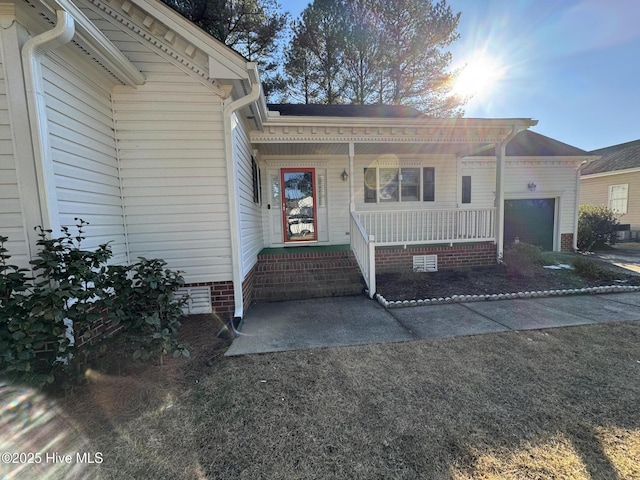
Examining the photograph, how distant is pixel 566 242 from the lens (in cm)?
930

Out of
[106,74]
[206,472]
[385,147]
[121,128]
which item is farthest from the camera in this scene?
[385,147]

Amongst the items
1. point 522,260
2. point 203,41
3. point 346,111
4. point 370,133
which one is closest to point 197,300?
point 203,41

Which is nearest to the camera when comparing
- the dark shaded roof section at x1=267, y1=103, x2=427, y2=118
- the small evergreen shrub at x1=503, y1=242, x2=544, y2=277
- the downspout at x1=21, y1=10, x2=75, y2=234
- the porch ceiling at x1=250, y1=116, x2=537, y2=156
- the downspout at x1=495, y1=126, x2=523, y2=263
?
the downspout at x1=21, y1=10, x2=75, y2=234

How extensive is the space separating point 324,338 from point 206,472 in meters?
1.94

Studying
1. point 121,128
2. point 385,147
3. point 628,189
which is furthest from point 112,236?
point 628,189

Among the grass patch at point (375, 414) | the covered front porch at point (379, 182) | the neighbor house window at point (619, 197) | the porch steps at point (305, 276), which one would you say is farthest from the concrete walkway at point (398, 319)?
the neighbor house window at point (619, 197)

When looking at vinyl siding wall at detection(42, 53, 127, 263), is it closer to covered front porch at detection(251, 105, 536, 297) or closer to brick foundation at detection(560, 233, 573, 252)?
covered front porch at detection(251, 105, 536, 297)

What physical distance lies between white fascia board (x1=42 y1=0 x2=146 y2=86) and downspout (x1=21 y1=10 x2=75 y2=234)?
79 mm

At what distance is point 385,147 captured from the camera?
6.88 meters

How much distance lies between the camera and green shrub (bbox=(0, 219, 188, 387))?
196cm

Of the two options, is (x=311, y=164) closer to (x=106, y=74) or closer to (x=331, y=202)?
(x=331, y=202)

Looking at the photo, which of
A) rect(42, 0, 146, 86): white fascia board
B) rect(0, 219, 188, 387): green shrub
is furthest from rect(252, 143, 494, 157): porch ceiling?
rect(0, 219, 188, 387): green shrub

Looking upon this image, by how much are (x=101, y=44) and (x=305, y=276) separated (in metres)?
4.18

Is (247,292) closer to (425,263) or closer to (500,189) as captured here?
(425,263)
